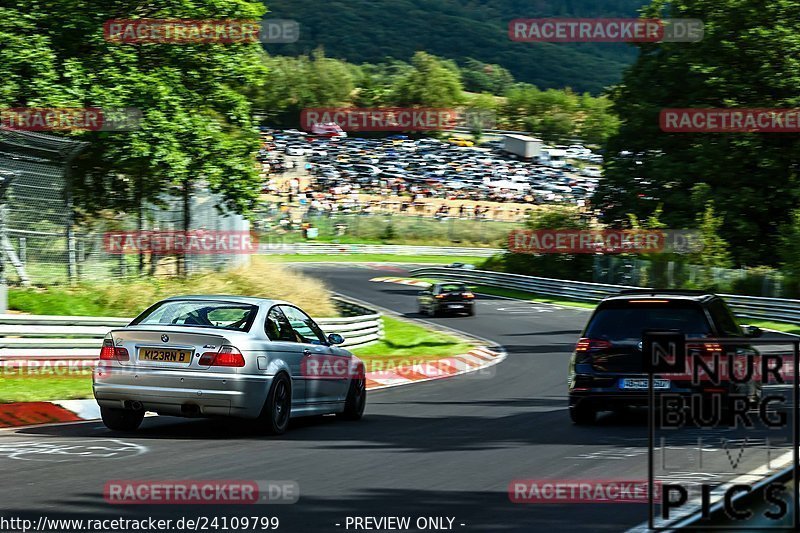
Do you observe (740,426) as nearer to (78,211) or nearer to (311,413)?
(311,413)

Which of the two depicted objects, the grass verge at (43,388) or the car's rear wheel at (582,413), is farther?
the grass verge at (43,388)

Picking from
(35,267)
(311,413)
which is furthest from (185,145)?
(311,413)

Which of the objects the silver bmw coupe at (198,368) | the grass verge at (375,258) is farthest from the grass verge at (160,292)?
the grass verge at (375,258)

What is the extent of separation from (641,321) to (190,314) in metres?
5.01

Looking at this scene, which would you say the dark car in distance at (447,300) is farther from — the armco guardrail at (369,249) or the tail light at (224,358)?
the armco guardrail at (369,249)

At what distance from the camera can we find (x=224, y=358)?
432 inches

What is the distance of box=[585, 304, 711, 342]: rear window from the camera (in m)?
12.4

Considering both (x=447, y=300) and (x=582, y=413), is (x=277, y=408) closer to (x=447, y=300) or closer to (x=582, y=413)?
(x=582, y=413)

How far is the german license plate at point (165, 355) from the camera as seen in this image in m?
11.0

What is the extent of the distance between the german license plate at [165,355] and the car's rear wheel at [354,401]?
9.89 ft

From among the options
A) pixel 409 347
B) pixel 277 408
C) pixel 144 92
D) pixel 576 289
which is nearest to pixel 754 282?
pixel 576 289

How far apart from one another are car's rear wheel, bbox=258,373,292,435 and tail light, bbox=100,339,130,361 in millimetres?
1472

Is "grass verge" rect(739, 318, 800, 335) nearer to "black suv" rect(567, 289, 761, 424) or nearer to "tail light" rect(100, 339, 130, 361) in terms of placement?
"black suv" rect(567, 289, 761, 424)

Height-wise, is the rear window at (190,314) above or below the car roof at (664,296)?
below
